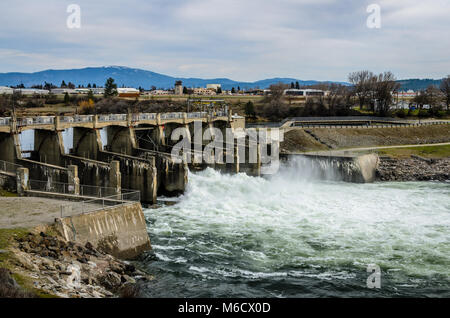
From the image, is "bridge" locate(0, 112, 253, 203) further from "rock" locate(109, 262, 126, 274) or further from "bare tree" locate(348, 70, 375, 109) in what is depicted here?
"bare tree" locate(348, 70, 375, 109)

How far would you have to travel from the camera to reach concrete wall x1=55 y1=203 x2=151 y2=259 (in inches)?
875

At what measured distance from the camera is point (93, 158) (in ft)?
145

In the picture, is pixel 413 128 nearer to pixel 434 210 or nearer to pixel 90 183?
pixel 434 210

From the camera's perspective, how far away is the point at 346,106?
11262 cm

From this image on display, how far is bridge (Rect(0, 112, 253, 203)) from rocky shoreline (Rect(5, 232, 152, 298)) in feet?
32.4

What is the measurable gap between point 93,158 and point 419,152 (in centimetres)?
4519

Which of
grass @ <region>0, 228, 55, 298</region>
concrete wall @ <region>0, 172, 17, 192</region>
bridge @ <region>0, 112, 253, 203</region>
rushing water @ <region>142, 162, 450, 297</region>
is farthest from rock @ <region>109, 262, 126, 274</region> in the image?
concrete wall @ <region>0, 172, 17, 192</region>

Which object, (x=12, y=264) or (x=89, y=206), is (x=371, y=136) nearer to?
(x=89, y=206)

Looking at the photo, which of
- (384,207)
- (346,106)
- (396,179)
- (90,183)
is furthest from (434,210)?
(346,106)

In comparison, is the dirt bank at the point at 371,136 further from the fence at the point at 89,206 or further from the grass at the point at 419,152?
the fence at the point at 89,206

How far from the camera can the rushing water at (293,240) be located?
21547 millimetres
